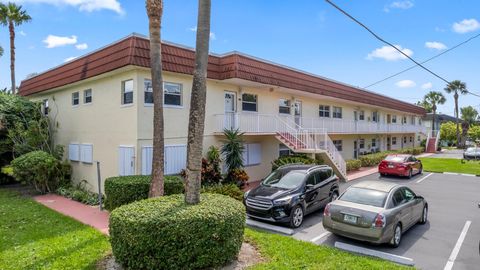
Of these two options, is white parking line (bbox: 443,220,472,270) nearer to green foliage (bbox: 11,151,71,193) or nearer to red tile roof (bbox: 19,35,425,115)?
red tile roof (bbox: 19,35,425,115)

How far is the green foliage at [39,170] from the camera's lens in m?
12.8

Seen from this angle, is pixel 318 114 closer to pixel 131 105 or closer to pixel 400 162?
pixel 400 162

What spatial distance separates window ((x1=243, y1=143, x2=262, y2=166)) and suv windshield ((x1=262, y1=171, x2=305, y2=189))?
5525mm

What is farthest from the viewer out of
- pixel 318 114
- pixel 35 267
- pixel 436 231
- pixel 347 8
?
pixel 318 114

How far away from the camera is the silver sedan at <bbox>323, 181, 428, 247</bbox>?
701 centimetres

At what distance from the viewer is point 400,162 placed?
60.4 feet

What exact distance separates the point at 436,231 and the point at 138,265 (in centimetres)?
833

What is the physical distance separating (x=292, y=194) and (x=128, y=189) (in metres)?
5.27

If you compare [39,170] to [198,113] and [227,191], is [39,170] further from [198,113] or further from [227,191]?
[198,113]

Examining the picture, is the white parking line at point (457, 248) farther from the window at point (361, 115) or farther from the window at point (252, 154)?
the window at point (361, 115)

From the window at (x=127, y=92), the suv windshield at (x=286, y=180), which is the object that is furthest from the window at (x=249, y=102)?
the suv windshield at (x=286, y=180)

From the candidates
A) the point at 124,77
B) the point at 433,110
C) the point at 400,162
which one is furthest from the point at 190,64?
the point at 433,110

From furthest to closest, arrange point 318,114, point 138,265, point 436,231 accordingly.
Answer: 1. point 318,114
2. point 436,231
3. point 138,265

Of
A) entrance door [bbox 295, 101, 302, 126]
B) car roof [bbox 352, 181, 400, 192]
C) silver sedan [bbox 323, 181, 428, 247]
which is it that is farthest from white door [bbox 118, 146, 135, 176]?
entrance door [bbox 295, 101, 302, 126]
